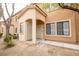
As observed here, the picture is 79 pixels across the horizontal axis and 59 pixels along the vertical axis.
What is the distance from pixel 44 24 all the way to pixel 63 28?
1.25 ft

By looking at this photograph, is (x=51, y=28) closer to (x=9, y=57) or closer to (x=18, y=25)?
(x=18, y=25)

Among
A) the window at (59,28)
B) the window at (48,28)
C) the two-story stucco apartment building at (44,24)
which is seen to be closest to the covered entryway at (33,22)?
the two-story stucco apartment building at (44,24)

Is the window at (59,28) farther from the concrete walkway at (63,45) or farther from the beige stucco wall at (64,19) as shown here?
the concrete walkway at (63,45)

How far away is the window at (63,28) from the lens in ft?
8.10

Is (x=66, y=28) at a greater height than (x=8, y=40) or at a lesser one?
greater

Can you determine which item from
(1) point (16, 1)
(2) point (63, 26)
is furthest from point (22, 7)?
(2) point (63, 26)

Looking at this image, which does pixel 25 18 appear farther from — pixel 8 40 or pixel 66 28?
pixel 66 28

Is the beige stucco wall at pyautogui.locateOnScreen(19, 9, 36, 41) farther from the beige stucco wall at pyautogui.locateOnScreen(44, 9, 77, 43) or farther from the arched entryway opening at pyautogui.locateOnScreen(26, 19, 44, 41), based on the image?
the beige stucco wall at pyautogui.locateOnScreen(44, 9, 77, 43)

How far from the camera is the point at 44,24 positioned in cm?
255

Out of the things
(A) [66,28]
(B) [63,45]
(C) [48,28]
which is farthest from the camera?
(C) [48,28]

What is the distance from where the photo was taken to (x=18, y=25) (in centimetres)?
256

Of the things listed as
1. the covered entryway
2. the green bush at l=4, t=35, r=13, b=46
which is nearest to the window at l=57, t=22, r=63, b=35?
the covered entryway

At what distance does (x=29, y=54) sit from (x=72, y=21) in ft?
3.37

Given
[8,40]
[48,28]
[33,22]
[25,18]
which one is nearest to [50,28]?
[48,28]
